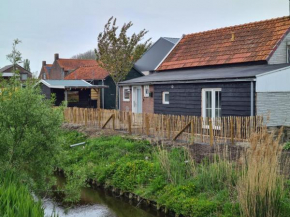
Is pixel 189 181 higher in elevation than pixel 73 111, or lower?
lower

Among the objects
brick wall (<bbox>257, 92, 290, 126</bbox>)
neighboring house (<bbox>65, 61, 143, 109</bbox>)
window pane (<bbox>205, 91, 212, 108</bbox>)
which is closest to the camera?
brick wall (<bbox>257, 92, 290, 126</bbox>)

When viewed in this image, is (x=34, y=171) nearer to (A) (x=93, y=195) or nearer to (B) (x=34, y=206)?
(B) (x=34, y=206)

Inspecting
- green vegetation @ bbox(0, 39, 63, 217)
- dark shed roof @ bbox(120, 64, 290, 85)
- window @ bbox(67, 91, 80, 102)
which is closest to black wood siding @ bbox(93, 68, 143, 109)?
window @ bbox(67, 91, 80, 102)

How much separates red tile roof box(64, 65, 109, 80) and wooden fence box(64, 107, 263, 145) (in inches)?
683

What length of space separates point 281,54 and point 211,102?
4.30 m

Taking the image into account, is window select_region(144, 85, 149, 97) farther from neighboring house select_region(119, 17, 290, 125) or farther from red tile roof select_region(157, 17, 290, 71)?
red tile roof select_region(157, 17, 290, 71)

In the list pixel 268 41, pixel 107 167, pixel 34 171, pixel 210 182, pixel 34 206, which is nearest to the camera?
pixel 34 206

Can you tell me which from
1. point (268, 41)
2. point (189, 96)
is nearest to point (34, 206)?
point (189, 96)

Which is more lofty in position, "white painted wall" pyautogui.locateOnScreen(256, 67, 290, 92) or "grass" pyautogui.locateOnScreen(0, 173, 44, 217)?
"white painted wall" pyautogui.locateOnScreen(256, 67, 290, 92)

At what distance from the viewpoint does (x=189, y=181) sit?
32.0 ft

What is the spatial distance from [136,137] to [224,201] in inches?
291

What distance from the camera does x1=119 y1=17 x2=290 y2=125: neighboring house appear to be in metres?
14.4

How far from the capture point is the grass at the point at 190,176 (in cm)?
698

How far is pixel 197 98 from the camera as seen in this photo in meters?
16.7
